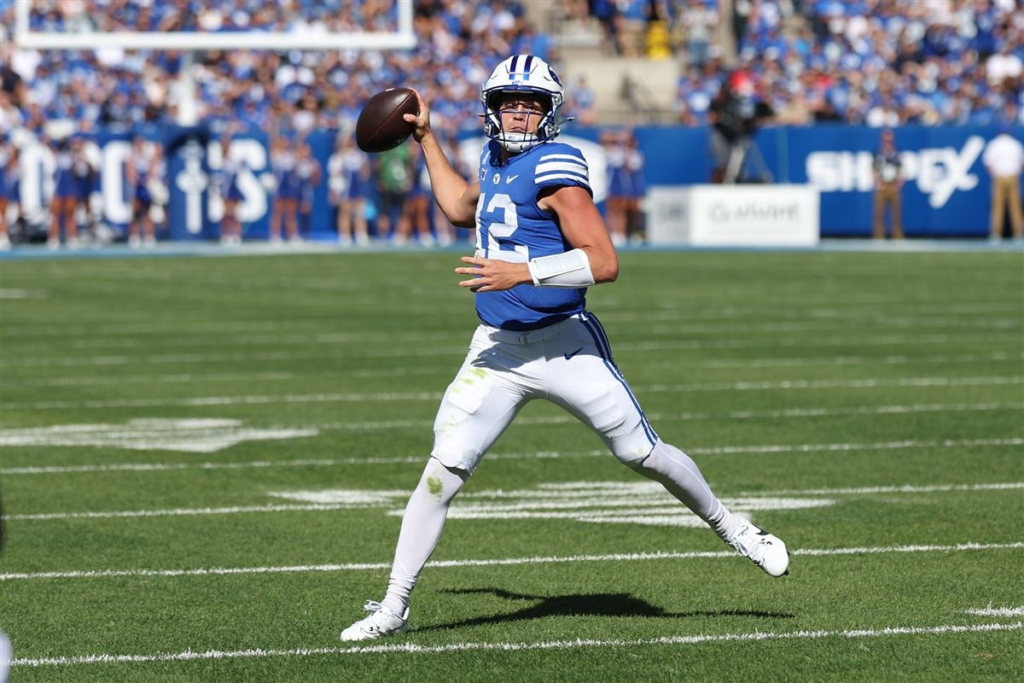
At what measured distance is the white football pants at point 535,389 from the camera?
5.89 m

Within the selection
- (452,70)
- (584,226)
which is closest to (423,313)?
(584,226)

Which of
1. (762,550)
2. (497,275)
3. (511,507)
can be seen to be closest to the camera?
(497,275)

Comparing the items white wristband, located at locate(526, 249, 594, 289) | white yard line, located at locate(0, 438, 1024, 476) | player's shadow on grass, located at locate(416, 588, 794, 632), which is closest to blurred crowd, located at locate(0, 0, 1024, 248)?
white yard line, located at locate(0, 438, 1024, 476)

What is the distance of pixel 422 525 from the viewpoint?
5.84m

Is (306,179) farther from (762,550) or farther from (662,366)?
(762,550)

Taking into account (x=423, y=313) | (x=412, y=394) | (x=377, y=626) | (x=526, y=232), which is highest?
(x=526, y=232)

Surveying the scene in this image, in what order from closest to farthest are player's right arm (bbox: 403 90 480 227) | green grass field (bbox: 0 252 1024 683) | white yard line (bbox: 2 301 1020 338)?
green grass field (bbox: 0 252 1024 683), player's right arm (bbox: 403 90 480 227), white yard line (bbox: 2 301 1020 338)

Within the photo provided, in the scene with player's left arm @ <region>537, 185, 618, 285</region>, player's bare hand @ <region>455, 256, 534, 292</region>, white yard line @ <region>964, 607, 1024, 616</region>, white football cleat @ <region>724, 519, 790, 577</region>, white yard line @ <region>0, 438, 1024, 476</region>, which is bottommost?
white yard line @ <region>0, 438, 1024, 476</region>

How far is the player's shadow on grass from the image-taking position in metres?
6.09

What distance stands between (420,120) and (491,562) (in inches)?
67.0

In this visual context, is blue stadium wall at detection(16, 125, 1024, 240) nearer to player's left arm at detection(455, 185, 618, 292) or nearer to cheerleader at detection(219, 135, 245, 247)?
cheerleader at detection(219, 135, 245, 247)

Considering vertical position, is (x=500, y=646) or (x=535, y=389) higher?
(x=535, y=389)

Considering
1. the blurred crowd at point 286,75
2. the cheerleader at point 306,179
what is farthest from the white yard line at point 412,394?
the cheerleader at point 306,179

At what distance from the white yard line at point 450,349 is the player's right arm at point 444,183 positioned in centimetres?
812
